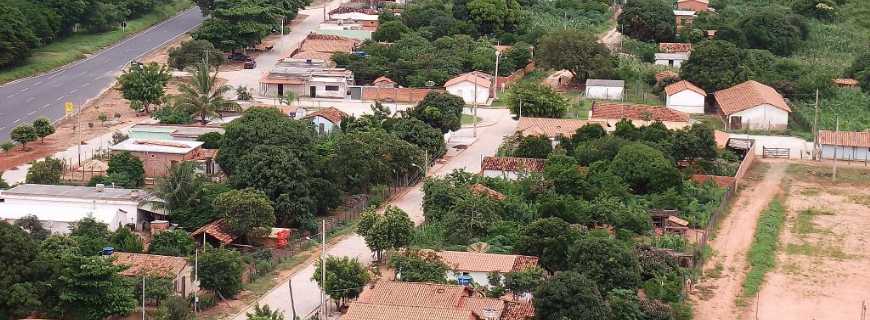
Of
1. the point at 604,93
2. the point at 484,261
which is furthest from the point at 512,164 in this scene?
the point at 604,93

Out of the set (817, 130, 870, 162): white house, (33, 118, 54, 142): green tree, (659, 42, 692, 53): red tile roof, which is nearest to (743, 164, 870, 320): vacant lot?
(817, 130, 870, 162): white house

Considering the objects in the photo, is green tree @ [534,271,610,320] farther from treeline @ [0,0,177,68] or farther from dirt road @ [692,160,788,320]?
treeline @ [0,0,177,68]

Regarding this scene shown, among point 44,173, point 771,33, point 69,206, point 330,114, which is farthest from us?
point 771,33

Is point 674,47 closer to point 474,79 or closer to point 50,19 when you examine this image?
point 474,79

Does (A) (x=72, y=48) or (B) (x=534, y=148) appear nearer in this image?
(B) (x=534, y=148)

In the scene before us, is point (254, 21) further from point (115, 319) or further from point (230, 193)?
point (115, 319)

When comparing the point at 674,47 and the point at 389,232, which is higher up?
the point at 674,47
